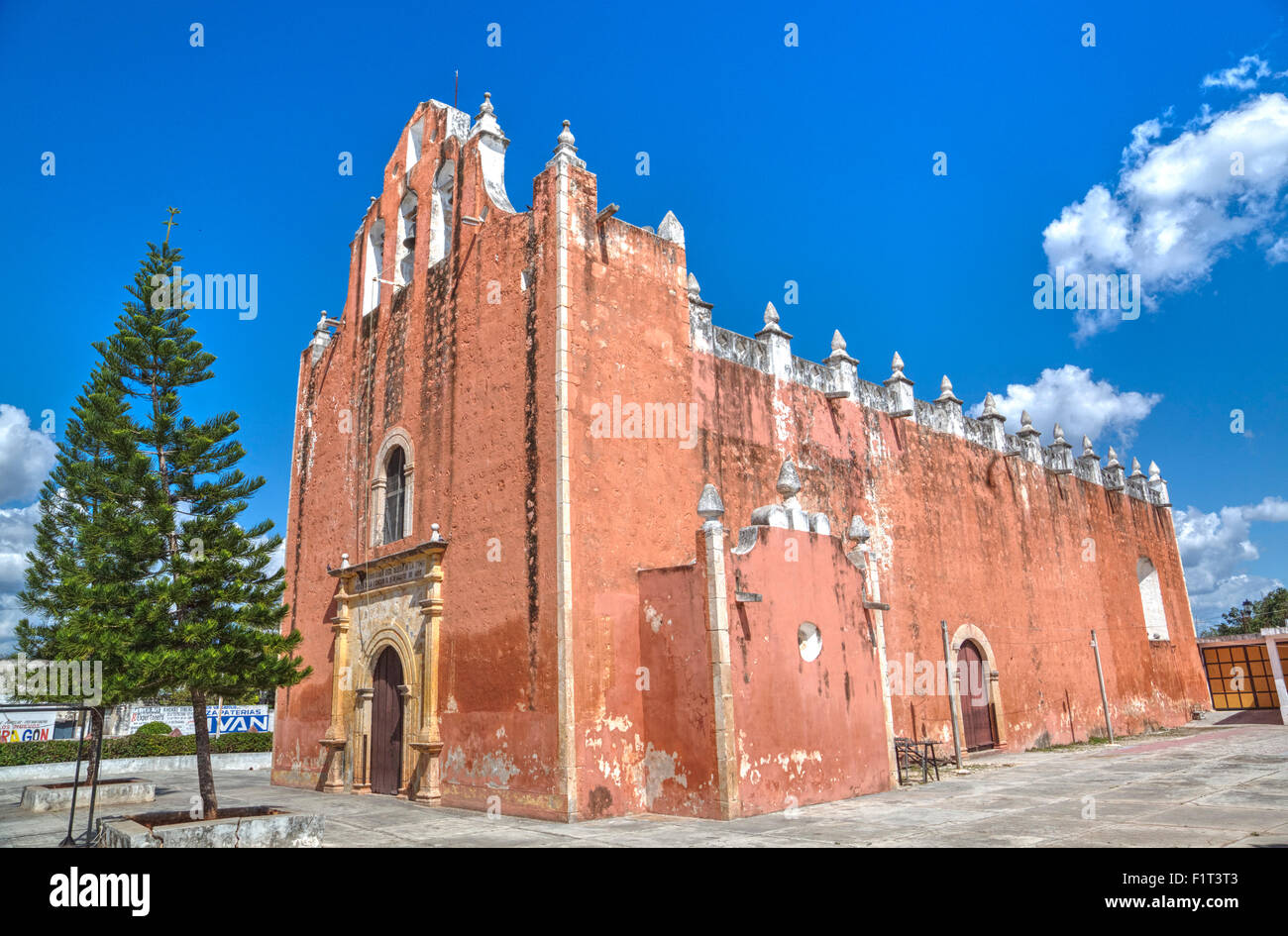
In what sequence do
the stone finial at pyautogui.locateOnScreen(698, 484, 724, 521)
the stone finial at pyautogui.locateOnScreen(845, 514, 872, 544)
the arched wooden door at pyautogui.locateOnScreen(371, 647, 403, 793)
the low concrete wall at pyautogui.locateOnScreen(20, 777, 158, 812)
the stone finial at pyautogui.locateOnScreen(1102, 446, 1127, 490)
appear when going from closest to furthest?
the stone finial at pyautogui.locateOnScreen(698, 484, 724, 521)
the low concrete wall at pyautogui.locateOnScreen(20, 777, 158, 812)
the stone finial at pyautogui.locateOnScreen(845, 514, 872, 544)
the arched wooden door at pyautogui.locateOnScreen(371, 647, 403, 793)
the stone finial at pyautogui.locateOnScreen(1102, 446, 1127, 490)

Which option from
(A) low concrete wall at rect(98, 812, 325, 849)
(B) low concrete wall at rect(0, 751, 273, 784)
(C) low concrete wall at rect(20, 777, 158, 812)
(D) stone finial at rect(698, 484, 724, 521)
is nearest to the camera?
(A) low concrete wall at rect(98, 812, 325, 849)

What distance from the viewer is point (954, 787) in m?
11.6

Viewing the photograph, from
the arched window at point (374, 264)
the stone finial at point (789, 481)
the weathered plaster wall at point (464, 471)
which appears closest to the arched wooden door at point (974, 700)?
the stone finial at point (789, 481)

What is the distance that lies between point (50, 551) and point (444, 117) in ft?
41.8

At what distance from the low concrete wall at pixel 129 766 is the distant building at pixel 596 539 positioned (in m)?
6.64

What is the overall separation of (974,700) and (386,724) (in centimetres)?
1177

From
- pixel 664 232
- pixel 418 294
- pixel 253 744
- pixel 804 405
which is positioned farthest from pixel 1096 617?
Result: pixel 253 744

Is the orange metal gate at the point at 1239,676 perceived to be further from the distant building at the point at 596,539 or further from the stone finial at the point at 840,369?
the stone finial at the point at 840,369

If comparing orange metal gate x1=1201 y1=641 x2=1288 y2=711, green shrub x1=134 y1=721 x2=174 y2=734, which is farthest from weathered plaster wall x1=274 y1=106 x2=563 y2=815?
orange metal gate x1=1201 y1=641 x2=1288 y2=711

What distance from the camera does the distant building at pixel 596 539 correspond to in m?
10.1

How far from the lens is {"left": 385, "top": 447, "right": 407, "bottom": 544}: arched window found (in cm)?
1406

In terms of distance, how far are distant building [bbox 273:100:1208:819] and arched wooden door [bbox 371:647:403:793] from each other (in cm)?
6

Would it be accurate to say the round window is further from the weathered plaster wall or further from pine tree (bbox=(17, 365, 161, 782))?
pine tree (bbox=(17, 365, 161, 782))

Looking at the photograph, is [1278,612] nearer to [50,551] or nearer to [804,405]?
[804,405]
